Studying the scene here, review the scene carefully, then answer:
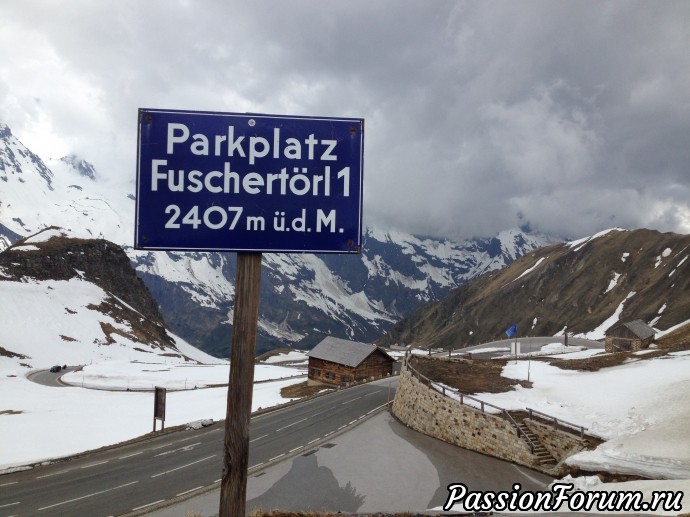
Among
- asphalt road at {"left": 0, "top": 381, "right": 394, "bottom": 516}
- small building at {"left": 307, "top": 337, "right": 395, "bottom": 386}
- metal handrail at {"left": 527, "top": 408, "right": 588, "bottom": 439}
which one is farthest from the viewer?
small building at {"left": 307, "top": 337, "right": 395, "bottom": 386}

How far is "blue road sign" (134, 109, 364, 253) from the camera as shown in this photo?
599cm

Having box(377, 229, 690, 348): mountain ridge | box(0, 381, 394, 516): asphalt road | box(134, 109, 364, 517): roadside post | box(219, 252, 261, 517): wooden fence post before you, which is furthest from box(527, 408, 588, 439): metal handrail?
box(377, 229, 690, 348): mountain ridge

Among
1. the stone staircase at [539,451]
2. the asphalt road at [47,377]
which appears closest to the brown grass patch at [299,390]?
the asphalt road at [47,377]

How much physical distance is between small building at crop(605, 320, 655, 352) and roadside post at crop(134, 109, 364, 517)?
64.7m

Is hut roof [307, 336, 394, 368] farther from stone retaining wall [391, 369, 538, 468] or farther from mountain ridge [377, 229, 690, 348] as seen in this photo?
mountain ridge [377, 229, 690, 348]

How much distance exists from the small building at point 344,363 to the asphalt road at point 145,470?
87.7ft

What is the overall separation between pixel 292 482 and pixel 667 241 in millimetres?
161756

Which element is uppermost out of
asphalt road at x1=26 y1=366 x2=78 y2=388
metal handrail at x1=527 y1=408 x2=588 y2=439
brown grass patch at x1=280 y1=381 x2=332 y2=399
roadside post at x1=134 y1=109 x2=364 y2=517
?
roadside post at x1=134 y1=109 x2=364 y2=517

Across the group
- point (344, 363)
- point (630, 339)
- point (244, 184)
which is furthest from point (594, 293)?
point (244, 184)

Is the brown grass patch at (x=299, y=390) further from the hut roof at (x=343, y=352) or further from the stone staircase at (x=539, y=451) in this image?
the stone staircase at (x=539, y=451)

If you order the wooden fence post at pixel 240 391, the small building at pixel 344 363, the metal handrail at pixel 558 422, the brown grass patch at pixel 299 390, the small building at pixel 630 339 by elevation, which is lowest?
the brown grass patch at pixel 299 390

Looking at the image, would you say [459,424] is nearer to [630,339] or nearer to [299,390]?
[299,390]

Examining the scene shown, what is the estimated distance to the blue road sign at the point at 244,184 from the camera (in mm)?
5992

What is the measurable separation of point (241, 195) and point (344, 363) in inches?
2463
